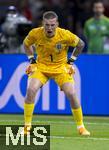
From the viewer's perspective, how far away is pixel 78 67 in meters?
16.2

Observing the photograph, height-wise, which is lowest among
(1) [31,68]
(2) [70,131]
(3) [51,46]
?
(2) [70,131]

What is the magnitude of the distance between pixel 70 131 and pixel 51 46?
159 cm

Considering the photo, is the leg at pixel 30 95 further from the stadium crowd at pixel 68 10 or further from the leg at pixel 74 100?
the stadium crowd at pixel 68 10

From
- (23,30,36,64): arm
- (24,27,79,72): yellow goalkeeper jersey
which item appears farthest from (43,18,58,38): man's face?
(23,30,36,64): arm

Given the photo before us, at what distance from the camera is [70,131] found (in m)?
12.9

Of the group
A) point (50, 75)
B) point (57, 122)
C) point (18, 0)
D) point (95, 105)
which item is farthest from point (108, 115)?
point (18, 0)

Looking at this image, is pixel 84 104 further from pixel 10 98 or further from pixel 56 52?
pixel 56 52

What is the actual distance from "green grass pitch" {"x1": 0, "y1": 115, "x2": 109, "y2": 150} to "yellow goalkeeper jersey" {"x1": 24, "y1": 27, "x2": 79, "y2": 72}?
3.72 feet

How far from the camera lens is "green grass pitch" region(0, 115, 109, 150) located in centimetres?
1091

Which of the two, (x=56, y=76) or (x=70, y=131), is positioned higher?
(x=56, y=76)

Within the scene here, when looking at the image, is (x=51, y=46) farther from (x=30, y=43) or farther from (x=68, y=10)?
(x=68, y=10)

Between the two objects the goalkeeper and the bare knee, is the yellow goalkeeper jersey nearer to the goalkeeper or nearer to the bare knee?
the goalkeeper

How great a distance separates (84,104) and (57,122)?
169 cm

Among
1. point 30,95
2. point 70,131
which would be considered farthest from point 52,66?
point 70,131
